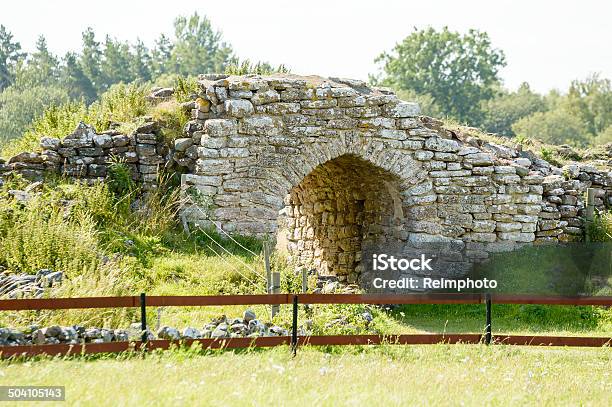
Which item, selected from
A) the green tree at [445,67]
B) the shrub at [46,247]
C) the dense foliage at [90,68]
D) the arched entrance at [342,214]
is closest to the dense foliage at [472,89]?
the green tree at [445,67]

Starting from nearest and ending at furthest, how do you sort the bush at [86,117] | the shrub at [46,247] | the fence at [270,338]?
the fence at [270,338], the shrub at [46,247], the bush at [86,117]

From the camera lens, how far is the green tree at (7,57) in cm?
5031

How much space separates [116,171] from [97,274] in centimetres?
335

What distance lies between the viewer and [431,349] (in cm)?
895

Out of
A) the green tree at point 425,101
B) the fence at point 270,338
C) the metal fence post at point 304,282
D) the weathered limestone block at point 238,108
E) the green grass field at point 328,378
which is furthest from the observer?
the green tree at point 425,101

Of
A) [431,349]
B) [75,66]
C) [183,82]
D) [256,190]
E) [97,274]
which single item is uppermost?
[75,66]

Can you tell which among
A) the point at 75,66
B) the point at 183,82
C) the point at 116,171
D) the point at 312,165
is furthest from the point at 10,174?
the point at 75,66

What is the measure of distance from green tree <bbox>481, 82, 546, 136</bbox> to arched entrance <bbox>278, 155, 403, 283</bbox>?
34499mm

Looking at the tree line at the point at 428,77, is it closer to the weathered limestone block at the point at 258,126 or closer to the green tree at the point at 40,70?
the green tree at the point at 40,70

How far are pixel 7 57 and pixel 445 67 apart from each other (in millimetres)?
26748

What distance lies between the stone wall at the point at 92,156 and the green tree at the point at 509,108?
3917 centimetres

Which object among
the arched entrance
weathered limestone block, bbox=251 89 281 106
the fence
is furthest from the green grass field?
weathered limestone block, bbox=251 89 281 106

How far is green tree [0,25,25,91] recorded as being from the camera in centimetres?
5031

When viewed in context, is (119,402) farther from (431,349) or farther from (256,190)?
(256,190)
